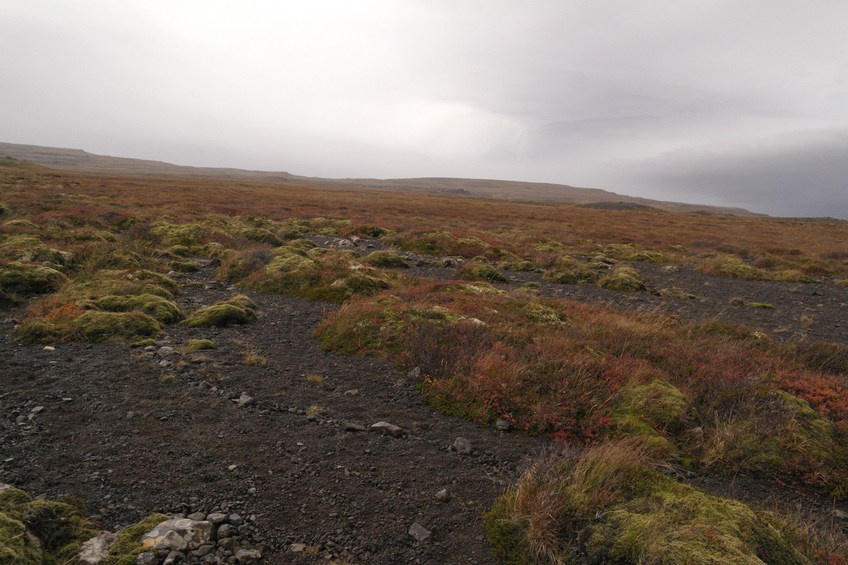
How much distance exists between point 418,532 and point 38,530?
3.51 metres

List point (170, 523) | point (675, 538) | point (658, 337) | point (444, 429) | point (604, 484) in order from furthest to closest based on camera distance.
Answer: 1. point (658, 337)
2. point (444, 429)
3. point (604, 484)
4. point (170, 523)
5. point (675, 538)

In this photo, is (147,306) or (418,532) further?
(147,306)

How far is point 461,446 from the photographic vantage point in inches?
257

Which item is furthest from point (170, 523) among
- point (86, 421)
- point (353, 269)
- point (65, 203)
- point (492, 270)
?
point (65, 203)

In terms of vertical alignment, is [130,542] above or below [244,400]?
above

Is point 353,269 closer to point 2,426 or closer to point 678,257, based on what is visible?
point 2,426

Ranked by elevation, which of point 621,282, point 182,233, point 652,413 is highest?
point 621,282

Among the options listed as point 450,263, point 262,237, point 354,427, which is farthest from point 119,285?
point 450,263

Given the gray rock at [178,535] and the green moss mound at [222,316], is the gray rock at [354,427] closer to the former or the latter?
the gray rock at [178,535]

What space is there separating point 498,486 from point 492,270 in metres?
17.0

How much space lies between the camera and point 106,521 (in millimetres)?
4520

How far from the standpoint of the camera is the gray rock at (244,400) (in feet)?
24.4

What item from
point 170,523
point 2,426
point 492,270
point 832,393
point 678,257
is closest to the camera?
point 170,523

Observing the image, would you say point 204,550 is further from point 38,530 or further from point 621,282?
point 621,282
